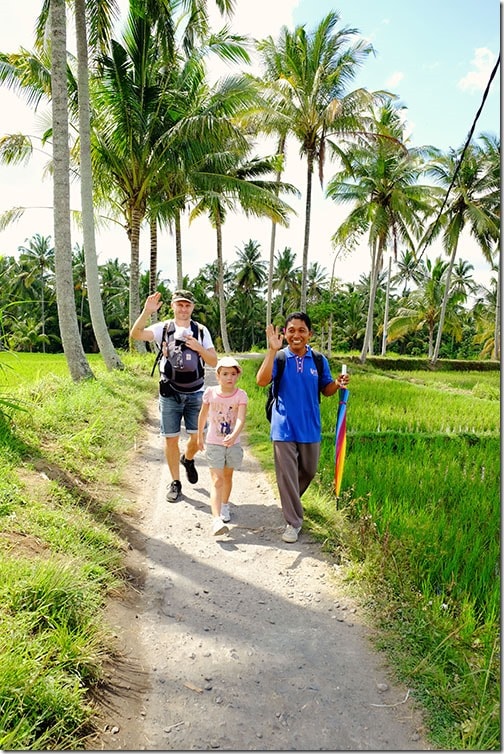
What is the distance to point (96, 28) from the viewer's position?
909cm

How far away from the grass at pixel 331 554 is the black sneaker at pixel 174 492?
379 mm

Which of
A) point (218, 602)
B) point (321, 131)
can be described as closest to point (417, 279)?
point (321, 131)

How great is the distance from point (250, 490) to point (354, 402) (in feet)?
16.3

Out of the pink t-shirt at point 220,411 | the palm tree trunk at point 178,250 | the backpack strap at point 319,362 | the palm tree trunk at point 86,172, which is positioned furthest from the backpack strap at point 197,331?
the palm tree trunk at point 178,250

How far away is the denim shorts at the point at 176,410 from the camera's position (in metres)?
4.29

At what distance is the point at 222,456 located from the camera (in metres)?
3.83

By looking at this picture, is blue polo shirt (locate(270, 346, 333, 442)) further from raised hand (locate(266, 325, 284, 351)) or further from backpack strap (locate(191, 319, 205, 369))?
backpack strap (locate(191, 319, 205, 369))

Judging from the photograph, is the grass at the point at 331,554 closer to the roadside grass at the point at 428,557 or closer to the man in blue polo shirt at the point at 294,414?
the roadside grass at the point at 428,557

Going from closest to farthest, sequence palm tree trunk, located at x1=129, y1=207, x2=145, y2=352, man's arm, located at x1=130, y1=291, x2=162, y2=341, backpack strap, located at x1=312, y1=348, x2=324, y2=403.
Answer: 1. backpack strap, located at x1=312, y1=348, x2=324, y2=403
2. man's arm, located at x1=130, y1=291, x2=162, y2=341
3. palm tree trunk, located at x1=129, y1=207, x2=145, y2=352

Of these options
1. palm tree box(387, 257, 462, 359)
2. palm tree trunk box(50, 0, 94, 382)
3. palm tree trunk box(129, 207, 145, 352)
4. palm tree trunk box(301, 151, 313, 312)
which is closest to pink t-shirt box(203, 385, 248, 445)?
palm tree trunk box(50, 0, 94, 382)

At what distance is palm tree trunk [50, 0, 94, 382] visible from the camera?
678 centimetres

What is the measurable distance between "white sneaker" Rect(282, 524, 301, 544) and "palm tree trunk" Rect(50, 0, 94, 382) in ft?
15.6

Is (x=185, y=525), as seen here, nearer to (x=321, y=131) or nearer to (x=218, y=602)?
(x=218, y=602)

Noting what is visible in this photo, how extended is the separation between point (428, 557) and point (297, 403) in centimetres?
131
